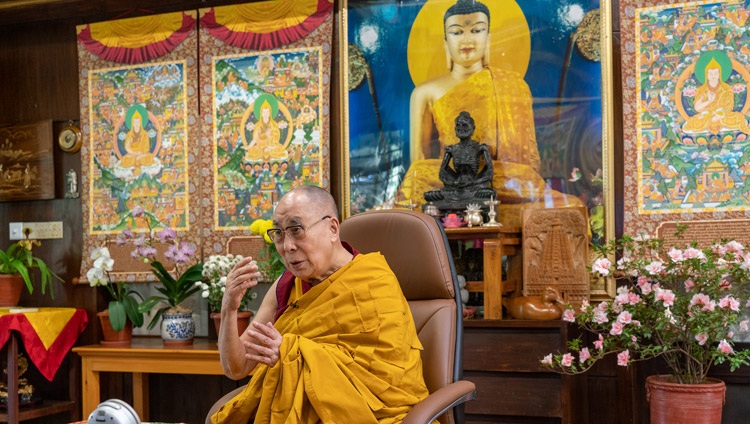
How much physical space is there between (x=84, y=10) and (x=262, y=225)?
175 cm

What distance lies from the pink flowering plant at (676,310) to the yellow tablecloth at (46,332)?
239 cm

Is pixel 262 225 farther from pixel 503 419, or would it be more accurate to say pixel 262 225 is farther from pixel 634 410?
pixel 634 410

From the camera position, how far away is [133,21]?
14.6 ft

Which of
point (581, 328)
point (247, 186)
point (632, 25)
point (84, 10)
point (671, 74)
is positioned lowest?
point (581, 328)

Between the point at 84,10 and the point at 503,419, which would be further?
the point at 84,10

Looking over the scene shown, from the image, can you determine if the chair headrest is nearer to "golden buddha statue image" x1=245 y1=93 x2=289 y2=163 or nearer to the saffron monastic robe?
the saffron monastic robe

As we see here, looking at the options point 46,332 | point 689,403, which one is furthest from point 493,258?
point 46,332

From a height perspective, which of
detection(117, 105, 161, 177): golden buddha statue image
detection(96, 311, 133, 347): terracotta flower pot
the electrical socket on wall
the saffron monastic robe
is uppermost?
detection(117, 105, 161, 177): golden buddha statue image

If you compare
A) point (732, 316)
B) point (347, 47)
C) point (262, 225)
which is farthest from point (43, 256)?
point (732, 316)

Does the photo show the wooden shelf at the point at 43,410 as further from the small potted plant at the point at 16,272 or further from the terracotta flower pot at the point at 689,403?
the terracotta flower pot at the point at 689,403

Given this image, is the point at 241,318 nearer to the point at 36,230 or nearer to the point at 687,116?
the point at 36,230

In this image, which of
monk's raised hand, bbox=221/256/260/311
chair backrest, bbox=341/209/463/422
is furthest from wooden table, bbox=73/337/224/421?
monk's raised hand, bbox=221/256/260/311

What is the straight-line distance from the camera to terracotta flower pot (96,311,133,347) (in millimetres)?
4129

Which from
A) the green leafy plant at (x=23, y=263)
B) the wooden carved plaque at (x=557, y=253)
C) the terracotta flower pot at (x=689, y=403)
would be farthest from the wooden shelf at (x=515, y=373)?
the green leafy plant at (x=23, y=263)
